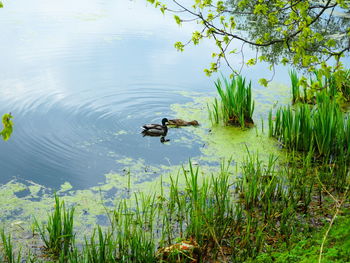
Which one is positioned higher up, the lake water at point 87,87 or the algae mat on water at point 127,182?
the lake water at point 87,87

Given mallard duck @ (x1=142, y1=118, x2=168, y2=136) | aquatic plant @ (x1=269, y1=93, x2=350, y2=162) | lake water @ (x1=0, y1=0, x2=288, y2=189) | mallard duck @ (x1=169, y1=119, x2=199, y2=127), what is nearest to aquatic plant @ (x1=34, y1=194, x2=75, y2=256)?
lake water @ (x1=0, y1=0, x2=288, y2=189)

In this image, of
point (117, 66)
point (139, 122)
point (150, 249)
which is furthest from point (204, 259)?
point (117, 66)

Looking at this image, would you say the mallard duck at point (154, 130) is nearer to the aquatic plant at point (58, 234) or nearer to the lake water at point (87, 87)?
the lake water at point (87, 87)

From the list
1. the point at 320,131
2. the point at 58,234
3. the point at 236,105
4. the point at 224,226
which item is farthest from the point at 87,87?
the point at 224,226

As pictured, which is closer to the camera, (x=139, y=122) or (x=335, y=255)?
(x=335, y=255)

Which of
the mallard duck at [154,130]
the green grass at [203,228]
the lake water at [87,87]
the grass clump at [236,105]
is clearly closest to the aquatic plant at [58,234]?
the green grass at [203,228]

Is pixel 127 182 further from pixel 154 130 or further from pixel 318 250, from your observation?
pixel 318 250

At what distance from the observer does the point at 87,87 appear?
29.4 feet

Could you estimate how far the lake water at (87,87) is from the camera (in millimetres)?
5961

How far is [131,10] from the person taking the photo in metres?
17.8

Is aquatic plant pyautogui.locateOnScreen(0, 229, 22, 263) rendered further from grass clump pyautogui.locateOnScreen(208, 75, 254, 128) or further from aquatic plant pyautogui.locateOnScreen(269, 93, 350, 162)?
grass clump pyautogui.locateOnScreen(208, 75, 254, 128)

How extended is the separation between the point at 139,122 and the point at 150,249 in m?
4.06

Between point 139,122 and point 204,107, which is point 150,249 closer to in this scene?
point 139,122

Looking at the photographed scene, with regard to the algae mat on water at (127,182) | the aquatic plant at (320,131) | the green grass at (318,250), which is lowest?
the algae mat on water at (127,182)
